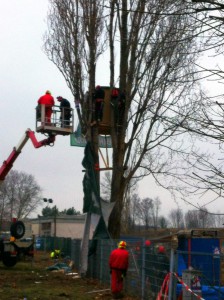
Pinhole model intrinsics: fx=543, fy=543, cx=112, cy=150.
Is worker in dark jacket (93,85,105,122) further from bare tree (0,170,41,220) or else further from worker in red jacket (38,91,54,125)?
bare tree (0,170,41,220)

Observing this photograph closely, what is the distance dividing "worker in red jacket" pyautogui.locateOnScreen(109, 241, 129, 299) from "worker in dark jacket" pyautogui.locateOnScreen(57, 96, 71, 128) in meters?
5.39

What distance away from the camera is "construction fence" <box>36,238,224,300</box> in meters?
9.57

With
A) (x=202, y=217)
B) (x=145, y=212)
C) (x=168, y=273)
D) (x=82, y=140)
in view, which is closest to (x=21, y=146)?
(x=82, y=140)

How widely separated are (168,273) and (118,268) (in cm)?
312

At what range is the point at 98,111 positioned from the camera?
19.6 metres

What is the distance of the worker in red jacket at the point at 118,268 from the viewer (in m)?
14.0

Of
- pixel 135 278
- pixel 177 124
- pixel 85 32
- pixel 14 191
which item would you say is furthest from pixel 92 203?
pixel 14 191

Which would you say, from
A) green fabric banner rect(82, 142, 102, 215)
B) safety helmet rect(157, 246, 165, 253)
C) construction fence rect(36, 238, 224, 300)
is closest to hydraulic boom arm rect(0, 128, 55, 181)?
green fabric banner rect(82, 142, 102, 215)

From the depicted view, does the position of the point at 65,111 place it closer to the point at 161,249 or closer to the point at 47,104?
the point at 47,104

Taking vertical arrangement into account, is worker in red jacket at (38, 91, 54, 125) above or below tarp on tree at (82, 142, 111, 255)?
above

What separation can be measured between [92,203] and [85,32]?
6.74m

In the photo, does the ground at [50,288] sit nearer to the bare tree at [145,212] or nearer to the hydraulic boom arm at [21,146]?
the hydraulic boom arm at [21,146]

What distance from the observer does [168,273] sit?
11.1 metres

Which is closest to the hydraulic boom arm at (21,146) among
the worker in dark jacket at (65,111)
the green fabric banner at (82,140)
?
the worker in dark jacket at (65,111)
